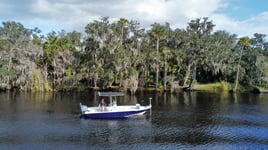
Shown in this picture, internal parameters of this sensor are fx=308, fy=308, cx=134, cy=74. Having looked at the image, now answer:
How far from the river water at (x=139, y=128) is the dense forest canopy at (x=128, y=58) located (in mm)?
22862

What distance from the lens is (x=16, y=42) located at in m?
77.3

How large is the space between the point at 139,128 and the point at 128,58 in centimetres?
3755

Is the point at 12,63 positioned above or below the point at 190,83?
above

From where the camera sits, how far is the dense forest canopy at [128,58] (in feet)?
234

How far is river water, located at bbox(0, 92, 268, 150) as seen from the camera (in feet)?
94.6

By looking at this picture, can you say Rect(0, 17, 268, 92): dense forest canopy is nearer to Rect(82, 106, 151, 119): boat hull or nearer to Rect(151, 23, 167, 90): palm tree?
Rect(151, 23, 167, 90): palm tree

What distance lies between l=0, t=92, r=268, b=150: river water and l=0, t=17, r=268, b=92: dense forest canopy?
2286cm

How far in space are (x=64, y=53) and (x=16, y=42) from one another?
13286mm

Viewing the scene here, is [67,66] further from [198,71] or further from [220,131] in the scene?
[220,131]

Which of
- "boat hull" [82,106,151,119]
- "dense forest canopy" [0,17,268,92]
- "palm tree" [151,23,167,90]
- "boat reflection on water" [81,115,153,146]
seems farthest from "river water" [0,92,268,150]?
"palm tree" [151,23,167,90]

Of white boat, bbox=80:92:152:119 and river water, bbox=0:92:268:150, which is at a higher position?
white boat, bbox=80:92:152:119

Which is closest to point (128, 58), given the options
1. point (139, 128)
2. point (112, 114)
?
point (112, 114)

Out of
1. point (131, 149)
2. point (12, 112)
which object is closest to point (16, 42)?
point (12, 112)

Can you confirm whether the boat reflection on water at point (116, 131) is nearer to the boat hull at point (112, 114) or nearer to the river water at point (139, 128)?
the river water at point (139, 128)
